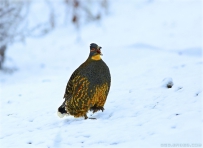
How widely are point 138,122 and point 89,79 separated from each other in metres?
0.74

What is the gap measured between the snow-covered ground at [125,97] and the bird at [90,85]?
174 millimetres

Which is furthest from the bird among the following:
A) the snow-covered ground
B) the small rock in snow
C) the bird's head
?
the small rock in snow

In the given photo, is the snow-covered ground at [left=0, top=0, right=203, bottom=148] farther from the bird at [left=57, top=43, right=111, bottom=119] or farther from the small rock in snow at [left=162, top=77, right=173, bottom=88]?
the bird at [left=57, top=43, right=111, bottom=119]

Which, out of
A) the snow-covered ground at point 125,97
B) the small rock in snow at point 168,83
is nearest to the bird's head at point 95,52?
the snow-covered ground at point 125,97

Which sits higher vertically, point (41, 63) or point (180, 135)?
point (41, 63)

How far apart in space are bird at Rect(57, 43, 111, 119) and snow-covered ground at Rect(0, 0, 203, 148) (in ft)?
0.57

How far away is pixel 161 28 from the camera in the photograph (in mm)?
14219

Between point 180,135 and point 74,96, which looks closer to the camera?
point 180,135

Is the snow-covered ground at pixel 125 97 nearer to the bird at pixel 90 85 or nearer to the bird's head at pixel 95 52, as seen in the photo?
the bird at pixel 90 85

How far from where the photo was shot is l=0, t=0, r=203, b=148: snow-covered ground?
465 centimetres

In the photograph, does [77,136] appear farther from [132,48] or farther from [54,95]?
[132,48]

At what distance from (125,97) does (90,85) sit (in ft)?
3.47

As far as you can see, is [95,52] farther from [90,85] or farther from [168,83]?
[168,83]

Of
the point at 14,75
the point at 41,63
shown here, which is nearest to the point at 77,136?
the point at 14,75
